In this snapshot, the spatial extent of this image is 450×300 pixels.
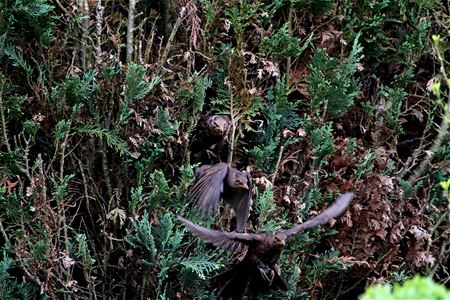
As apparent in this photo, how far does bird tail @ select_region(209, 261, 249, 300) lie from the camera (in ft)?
10.6

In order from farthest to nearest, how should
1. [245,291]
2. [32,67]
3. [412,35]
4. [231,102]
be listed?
[412,35] < [231,102] < [32,67] < [245,291]

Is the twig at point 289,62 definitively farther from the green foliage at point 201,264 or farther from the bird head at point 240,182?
the green foliage at point 201,264

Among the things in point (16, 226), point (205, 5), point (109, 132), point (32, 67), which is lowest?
point (16, 226)

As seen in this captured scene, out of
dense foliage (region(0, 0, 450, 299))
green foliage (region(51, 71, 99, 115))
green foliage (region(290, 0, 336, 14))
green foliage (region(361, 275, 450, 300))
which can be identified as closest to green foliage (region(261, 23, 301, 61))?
dense foliage (region(0, 0, 450, 299))

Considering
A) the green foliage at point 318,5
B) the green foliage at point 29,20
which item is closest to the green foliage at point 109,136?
the green foliage at point 29,20

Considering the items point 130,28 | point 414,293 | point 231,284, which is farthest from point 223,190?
point 414,293

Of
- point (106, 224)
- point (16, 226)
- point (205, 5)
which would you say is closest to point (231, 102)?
point (205, 5)

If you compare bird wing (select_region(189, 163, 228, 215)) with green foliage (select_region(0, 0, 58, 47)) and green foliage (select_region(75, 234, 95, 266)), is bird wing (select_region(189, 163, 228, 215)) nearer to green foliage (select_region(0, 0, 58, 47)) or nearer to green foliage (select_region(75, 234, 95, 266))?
green foliage (select_region(75, 234, 95, 266))

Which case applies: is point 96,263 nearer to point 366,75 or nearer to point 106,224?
point 106,224

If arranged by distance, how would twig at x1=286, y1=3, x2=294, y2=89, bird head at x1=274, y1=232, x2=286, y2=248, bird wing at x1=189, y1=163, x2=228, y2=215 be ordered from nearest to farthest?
bird head at x1=274, y1=232, x2=286, y2=248
bird wing at x1=189, y1=163, x2=228, y2=215
twig at x1=286, y1=3, x2=294, y2=89

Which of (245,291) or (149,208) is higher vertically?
(149,208)

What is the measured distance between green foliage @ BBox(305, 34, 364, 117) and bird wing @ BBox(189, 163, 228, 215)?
2.89ft

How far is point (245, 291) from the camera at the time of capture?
3.22 metres

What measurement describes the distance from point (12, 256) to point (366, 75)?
94.6 inches
